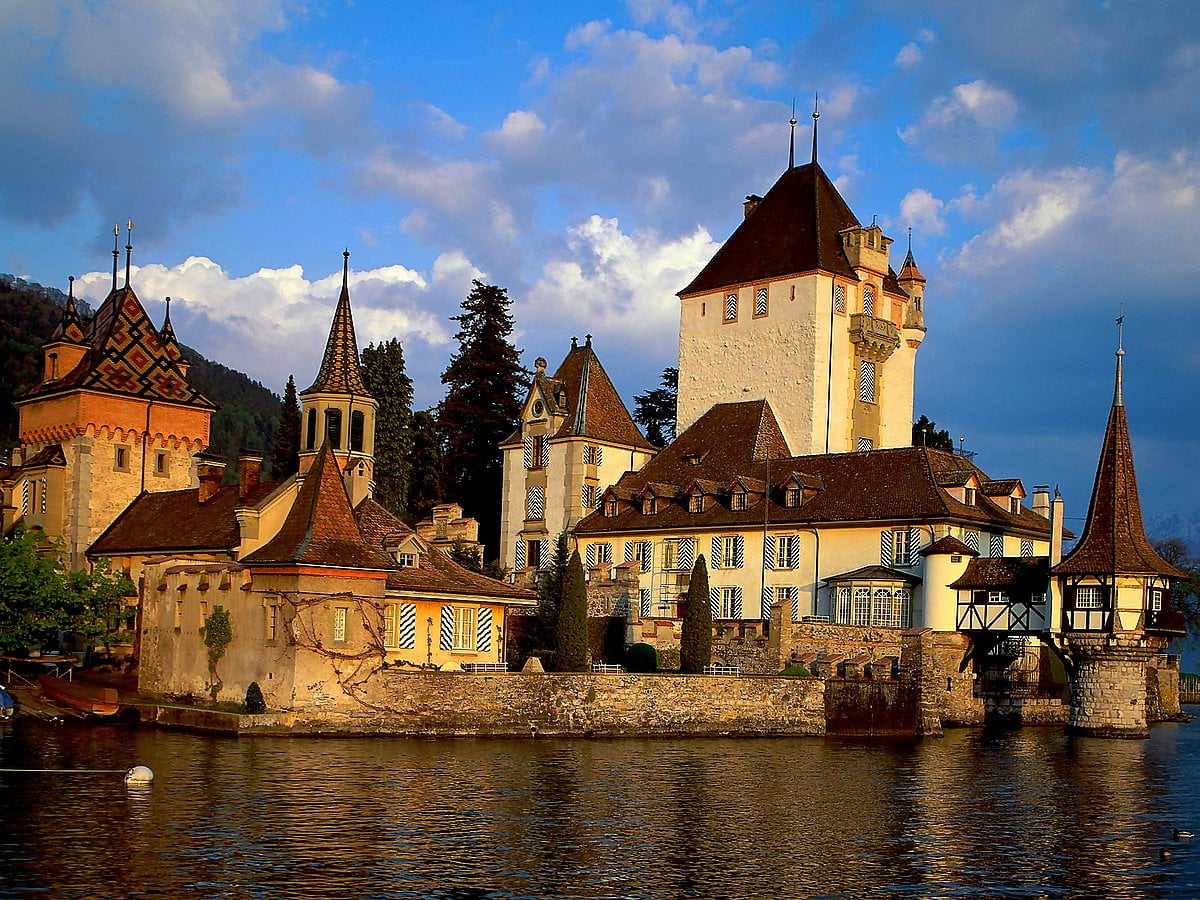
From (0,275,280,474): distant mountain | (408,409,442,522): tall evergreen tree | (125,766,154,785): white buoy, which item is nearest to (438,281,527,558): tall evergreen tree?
(408,409,442,522): tall evergreen tree

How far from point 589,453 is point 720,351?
1078cm

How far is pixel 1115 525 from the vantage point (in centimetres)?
5909

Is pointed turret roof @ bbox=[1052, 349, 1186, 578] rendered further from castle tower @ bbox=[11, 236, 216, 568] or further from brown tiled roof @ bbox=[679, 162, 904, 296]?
castle tower @ bbox=[11, 236, 216, 568]

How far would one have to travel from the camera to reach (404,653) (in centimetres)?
5028

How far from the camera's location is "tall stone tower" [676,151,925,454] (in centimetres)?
7806

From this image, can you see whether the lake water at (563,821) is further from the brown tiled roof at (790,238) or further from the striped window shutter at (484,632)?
the brown tiled roof at (790,238)

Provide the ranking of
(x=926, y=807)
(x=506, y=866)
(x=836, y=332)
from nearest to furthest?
1. (x=506, y=866)
2. (x=926, y=807)
3. (x=836, y=332)

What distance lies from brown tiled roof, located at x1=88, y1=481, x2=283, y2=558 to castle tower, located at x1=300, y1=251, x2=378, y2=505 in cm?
249

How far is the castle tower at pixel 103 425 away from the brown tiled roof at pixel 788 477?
19.8 metres

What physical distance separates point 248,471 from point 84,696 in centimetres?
1316

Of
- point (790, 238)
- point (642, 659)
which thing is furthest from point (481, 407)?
point (642, 659)

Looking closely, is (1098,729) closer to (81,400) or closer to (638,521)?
(638,521)

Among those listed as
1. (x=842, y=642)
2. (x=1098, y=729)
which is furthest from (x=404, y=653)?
(x=1098, y=729)

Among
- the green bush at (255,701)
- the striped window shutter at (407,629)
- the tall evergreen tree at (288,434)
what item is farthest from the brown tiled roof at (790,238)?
the green bush at (255,701)
